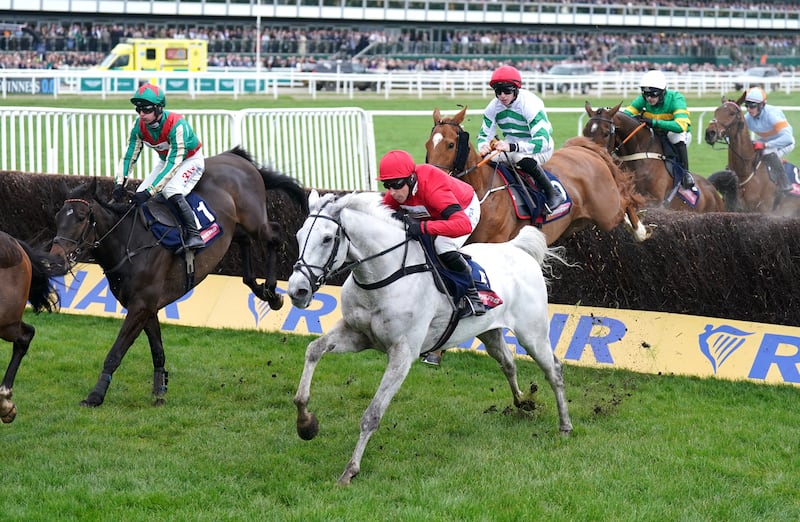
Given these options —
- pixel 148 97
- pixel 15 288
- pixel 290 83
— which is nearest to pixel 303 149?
pixel 148 97

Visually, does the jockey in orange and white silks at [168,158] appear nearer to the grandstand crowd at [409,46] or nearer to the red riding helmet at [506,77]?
the red riding helmet at [506,77]

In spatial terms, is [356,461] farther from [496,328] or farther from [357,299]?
[496,328]

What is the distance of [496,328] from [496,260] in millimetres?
388

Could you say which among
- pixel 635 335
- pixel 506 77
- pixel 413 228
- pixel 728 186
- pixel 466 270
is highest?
pixel 506 77

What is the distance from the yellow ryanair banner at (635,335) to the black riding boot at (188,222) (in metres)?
0.86

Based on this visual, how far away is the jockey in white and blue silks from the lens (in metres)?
10.9

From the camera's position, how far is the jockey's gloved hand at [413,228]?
5121mm

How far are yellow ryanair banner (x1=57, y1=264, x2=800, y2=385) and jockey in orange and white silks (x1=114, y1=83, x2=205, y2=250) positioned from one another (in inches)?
35.1

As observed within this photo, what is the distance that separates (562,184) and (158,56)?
96.4 feet

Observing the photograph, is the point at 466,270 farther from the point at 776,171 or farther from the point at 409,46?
the point at 409,46

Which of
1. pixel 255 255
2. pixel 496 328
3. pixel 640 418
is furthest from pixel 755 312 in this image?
pixel 255 255

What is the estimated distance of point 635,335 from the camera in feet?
23.6

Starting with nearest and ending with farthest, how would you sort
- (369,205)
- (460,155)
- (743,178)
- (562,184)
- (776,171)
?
(369,205)
(460,155)
(562,184)
(776,171)
(743,178)

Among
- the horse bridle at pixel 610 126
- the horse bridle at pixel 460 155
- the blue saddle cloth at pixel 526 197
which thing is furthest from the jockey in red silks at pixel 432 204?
the horse bridle at pixel 610 126
